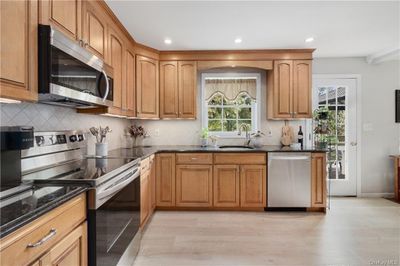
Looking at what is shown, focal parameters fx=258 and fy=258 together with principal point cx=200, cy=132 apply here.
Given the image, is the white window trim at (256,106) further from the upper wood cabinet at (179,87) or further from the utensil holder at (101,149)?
the utensil holder at (101,149)

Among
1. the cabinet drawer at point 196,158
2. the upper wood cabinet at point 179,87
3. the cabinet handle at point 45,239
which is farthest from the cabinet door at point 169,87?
the cabinet handle at point 45,239

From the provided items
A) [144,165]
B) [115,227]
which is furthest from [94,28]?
[115,227]

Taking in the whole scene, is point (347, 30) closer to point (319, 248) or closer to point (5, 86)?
point (319, 248)

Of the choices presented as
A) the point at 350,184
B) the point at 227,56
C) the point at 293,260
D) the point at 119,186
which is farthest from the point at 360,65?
the point at 119,186

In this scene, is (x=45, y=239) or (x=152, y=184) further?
(x=152, y=184)

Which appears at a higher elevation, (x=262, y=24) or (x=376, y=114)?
(x=262, y=24)

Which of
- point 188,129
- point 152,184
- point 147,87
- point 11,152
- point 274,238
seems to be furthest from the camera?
point 188,129

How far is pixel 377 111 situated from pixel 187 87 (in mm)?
3306

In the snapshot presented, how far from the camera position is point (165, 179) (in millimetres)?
3695

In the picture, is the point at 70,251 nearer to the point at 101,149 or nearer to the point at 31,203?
the point at 31,203

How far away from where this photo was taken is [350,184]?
14.7 ft

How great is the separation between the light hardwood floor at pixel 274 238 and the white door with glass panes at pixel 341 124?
2.38ft

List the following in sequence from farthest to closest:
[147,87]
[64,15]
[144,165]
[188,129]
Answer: [188,129] < [147,87] < [144,165] < [64,15]

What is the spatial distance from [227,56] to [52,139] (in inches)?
110
